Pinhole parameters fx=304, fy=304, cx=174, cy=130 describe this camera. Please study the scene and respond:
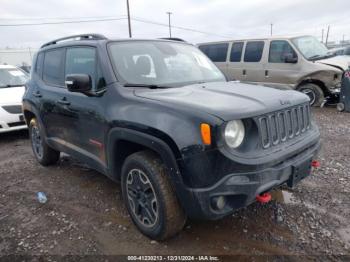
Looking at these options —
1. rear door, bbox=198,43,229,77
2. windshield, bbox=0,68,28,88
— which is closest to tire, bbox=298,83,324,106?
rear door, bbox=198,43,229,77

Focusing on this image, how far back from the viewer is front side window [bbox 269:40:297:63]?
8289 millimetres

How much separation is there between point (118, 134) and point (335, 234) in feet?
7.23

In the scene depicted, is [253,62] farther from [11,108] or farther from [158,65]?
[11,108]

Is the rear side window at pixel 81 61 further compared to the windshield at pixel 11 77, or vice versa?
the windshield at pixel 11 77

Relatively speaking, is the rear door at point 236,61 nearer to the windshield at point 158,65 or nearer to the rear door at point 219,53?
the rear door at point 219,53

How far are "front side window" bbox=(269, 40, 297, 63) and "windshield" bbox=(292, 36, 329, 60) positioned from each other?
212 millimetres

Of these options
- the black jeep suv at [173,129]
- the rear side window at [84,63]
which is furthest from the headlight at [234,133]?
the rear side window at [84,63]

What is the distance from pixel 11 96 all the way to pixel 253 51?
6540mm

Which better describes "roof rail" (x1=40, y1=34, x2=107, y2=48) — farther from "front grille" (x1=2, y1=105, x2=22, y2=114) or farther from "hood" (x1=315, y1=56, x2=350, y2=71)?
"hood" (x1=315, y1=56, x2=350, y2=71)

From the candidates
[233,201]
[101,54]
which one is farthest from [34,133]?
[233,201]

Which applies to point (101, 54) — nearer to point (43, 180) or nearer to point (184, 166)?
point (184, 166)

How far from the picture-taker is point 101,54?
Answer: 317 centimetres

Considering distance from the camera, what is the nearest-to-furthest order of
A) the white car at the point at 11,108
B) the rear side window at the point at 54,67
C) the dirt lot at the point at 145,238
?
the dirt lot at the point at 145,238 < the rear side window at the point at 54,67 < the white car at the point at 11,108

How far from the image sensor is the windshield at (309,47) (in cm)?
825
